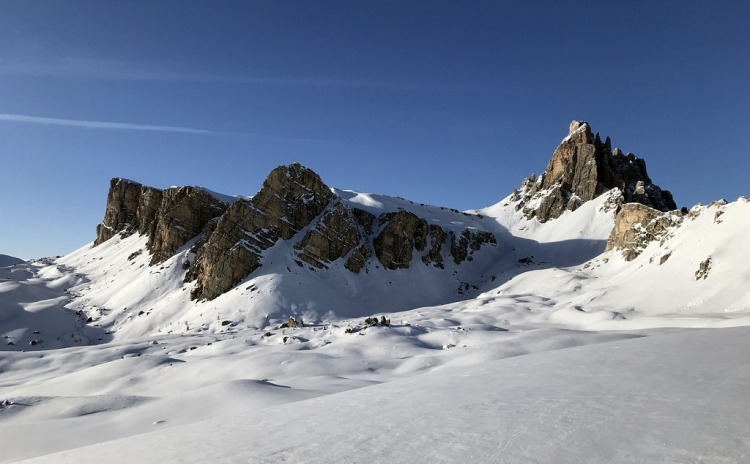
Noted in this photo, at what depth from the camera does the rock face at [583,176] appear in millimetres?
83625

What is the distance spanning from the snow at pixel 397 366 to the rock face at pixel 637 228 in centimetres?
174

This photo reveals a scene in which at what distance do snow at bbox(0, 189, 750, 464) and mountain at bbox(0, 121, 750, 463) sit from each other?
9cm

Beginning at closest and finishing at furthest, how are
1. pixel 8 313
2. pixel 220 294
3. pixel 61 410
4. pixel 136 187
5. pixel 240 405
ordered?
pixel 240 405 < pixel 61 410 < pixel 8 313 < pixel 220 294 < pixel 136 187

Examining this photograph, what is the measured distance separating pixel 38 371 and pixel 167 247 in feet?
138

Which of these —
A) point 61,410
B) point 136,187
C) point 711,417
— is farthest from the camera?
point 136,187

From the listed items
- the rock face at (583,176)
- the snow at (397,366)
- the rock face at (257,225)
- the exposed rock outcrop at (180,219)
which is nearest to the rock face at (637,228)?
the snow at (397,366)

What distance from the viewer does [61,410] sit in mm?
15672

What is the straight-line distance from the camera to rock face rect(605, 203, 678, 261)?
5019cm

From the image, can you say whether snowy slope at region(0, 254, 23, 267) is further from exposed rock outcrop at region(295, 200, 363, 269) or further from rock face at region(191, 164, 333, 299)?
exposed rock outcrop at region(295, 200, 363, 269)

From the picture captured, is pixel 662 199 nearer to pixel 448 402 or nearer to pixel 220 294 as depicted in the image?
pixel 220 294

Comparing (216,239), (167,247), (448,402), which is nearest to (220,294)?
(216,239)

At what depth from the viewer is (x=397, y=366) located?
72.7 ft

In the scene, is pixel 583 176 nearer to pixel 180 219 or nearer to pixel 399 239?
pixel 399 239

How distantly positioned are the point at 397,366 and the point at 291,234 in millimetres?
45369
